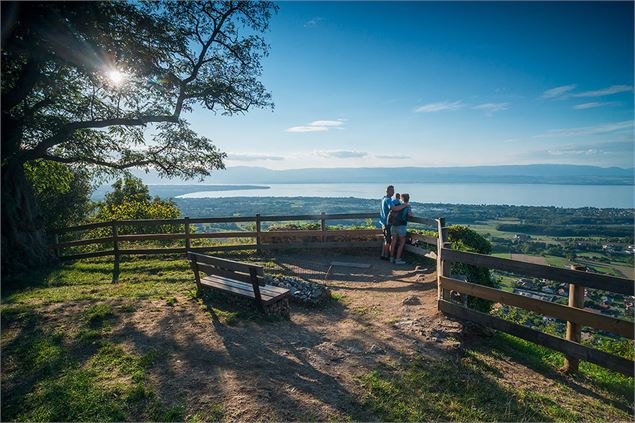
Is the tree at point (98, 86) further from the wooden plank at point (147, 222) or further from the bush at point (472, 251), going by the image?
the bush at point (472, 251)

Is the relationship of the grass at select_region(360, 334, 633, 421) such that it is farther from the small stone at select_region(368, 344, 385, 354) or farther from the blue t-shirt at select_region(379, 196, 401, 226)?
the blue t-shirt at select_region(379, 196, 401, 226)

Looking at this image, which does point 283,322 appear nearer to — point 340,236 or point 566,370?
point 566,370

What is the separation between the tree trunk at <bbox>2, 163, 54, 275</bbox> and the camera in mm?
9445

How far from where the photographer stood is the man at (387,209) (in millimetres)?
10008

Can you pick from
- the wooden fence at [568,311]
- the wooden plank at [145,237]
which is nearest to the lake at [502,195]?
the wooden plank at [145,237]

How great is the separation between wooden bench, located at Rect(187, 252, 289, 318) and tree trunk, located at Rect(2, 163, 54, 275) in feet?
23.1

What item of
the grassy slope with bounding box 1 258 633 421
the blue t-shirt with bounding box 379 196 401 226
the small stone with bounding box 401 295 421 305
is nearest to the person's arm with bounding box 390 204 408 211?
the blue t-shirt with bounding box 379 196 401 226

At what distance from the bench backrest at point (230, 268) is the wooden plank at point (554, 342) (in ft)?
11.8

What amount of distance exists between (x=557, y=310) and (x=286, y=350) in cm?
395

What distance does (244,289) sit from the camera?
20.5ft

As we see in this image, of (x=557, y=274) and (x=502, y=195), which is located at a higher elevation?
(x=502, y=195)

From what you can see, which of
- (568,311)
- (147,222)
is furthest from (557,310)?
(147,222)

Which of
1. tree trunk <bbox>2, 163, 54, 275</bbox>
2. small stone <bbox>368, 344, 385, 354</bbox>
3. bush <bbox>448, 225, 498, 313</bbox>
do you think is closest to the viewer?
small stone <bbox>368, 344, 385, 354</bbox>

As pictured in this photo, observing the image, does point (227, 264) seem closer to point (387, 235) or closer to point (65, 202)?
point (387, 235)
